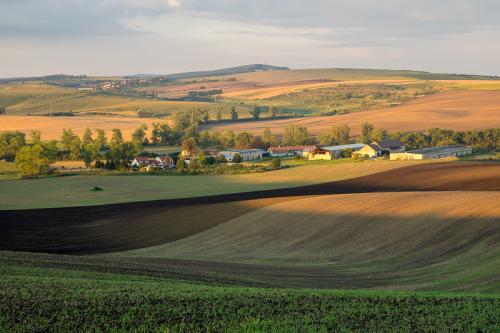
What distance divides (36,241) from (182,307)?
26256 mm

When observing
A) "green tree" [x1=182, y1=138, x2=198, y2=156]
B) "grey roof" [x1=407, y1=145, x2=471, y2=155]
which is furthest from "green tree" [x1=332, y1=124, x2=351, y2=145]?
"green tree" [x1=182, y1=138, x2=198, y2=156]

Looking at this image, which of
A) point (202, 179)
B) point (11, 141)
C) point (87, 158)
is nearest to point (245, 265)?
point (202, 179)

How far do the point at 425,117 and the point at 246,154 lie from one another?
51.7 meters

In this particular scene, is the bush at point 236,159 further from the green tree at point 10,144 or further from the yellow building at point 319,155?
the green tree at point 10,144

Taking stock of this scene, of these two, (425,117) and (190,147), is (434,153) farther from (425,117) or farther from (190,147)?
(425,117)

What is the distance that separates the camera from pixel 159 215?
170ft

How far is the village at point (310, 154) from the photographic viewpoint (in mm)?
98312

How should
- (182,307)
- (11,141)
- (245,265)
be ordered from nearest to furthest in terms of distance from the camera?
(182,307), (245,265), (11,141)

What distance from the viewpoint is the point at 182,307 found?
61.4 feet

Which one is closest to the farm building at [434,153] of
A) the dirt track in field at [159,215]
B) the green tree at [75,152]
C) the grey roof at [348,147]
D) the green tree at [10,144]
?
the grey roof at [348,147]

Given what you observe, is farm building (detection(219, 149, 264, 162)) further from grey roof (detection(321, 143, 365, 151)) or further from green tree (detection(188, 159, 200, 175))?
green tree (detection(188, 159, 200, 175))

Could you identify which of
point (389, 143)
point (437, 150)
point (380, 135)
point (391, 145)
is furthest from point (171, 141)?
point (437, 150)

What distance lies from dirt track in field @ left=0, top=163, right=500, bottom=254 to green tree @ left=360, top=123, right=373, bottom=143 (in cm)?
6005

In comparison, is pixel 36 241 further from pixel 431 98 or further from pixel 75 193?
pixel 431 98
